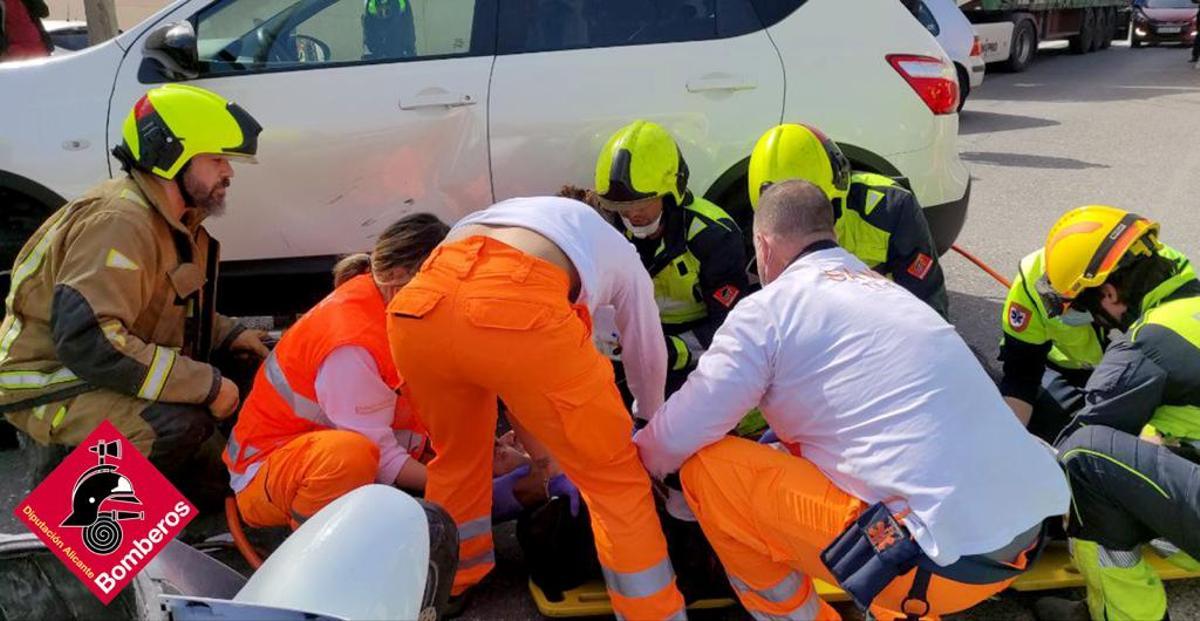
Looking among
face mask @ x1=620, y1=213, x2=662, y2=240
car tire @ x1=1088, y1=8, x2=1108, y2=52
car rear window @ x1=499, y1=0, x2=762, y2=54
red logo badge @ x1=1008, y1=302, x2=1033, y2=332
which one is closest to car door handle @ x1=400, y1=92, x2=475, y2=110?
car rear window @ x1=499, y1=0, x2=762, y2=54

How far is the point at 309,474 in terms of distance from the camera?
2.76 m

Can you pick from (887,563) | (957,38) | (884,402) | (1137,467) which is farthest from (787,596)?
(957,38)

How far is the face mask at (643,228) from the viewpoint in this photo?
3609 mm

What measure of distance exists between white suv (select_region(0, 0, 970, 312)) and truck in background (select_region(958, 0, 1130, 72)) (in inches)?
513

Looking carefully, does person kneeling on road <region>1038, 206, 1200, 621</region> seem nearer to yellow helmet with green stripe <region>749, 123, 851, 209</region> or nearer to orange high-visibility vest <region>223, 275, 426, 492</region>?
yellow helmet with green stripe <region>749, 123, 851, 209</region>

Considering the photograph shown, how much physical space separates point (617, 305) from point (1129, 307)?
1.49 m

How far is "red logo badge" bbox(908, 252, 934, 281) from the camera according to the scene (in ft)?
11.7

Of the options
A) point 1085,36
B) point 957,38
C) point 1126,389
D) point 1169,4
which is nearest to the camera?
point 1126,389

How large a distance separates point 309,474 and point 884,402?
153 centimetres

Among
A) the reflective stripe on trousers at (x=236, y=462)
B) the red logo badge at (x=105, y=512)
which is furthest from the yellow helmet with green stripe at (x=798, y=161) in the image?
the red logo badge at (x=105, y=512)

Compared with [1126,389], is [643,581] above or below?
below

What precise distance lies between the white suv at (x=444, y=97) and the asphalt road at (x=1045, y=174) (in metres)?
1.24

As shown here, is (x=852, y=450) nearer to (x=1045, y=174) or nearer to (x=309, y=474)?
(x=309, y=474)

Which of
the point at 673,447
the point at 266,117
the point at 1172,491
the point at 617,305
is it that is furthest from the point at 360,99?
the point at 1172,491
